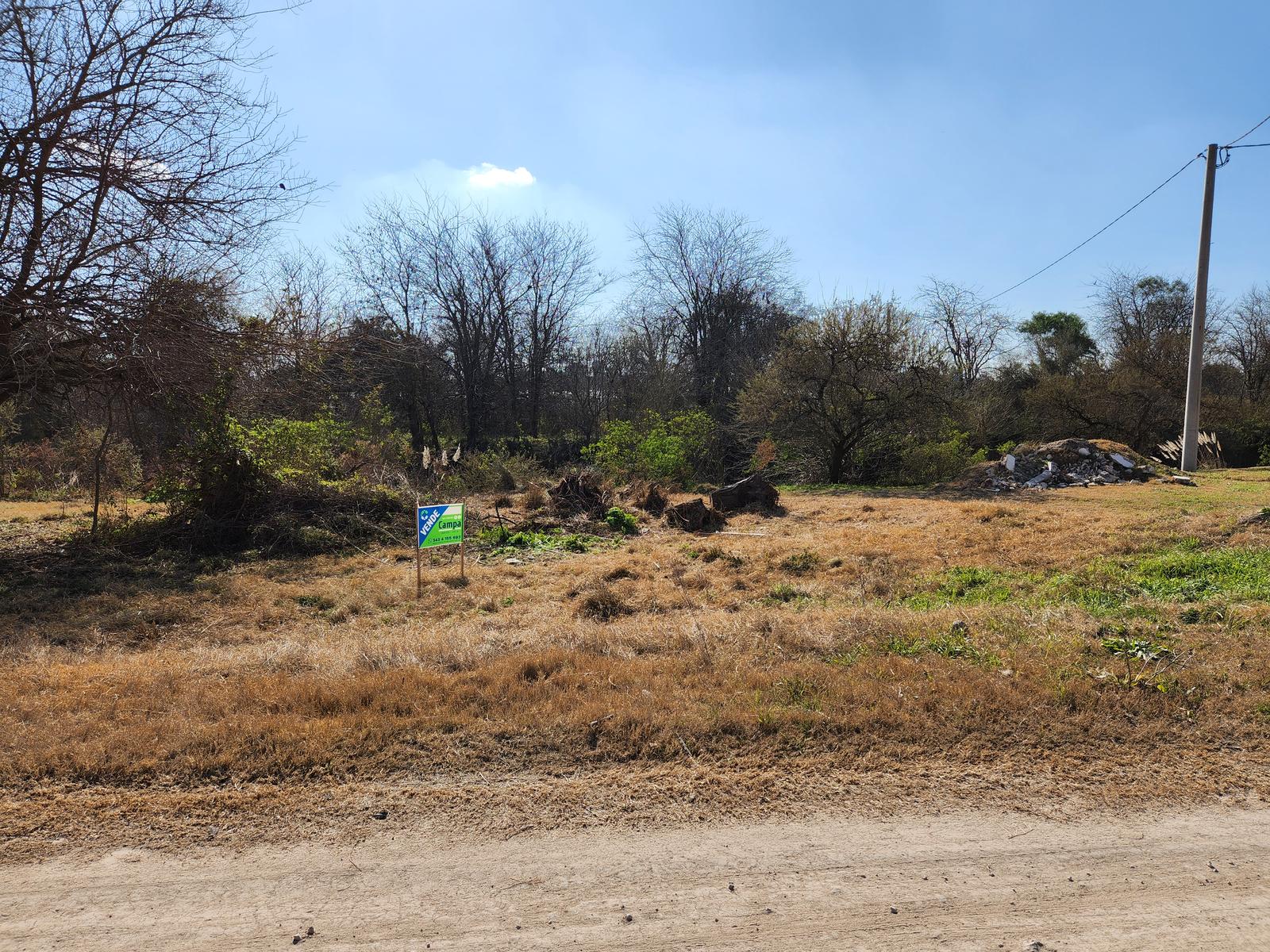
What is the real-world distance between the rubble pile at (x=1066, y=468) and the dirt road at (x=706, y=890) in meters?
16.7

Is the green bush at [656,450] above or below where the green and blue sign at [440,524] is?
above

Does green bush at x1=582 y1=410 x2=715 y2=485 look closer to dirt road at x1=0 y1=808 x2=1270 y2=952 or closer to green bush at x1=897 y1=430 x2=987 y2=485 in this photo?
green bush at x1=897 y1=430 x2=987 y2=485

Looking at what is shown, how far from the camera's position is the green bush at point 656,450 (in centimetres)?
2095

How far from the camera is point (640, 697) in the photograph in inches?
174

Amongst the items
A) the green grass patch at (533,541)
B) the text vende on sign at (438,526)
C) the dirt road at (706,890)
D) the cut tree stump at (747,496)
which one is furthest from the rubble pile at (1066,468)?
the dirt road at (706,890)

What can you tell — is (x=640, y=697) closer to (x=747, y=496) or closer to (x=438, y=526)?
(x=438, y=526)

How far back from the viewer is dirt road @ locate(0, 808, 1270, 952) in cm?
244

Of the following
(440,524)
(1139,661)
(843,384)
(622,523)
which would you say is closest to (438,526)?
(440,524)

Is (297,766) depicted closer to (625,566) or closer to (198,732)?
(198,732)

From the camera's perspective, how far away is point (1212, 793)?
3357mm

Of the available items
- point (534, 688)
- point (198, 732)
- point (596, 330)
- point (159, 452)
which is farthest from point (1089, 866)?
point (596, 330)

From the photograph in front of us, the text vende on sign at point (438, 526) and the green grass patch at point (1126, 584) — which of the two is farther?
the text vende on sign at point (438, 526)

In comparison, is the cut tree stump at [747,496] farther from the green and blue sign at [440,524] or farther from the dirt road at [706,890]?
the dirt road at [706,890]

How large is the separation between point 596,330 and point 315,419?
31.2 metres
